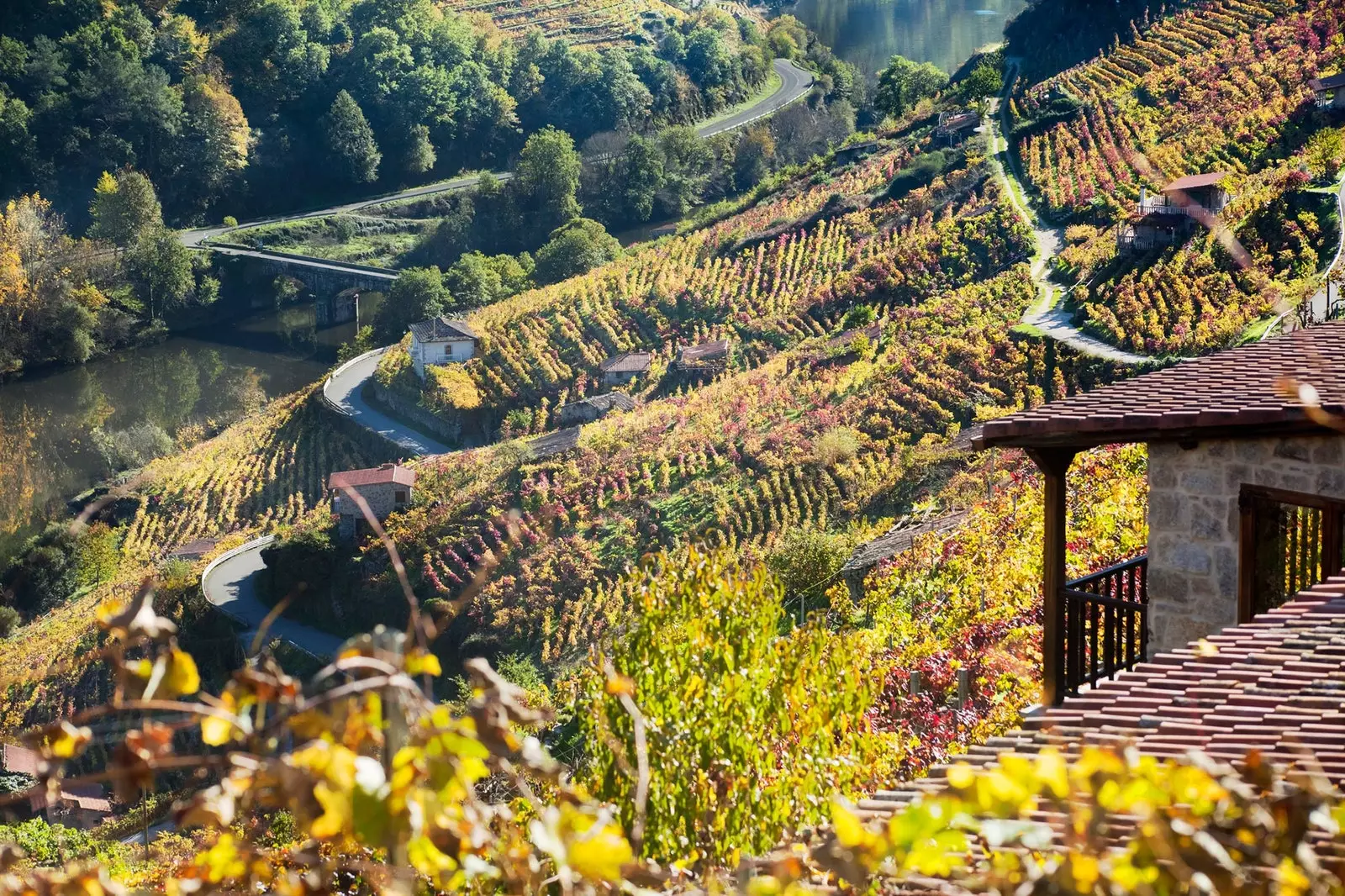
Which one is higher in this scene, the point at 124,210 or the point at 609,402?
the point at 124,210

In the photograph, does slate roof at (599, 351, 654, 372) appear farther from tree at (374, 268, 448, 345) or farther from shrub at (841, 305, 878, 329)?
tree at (374, 268, 448, 345)

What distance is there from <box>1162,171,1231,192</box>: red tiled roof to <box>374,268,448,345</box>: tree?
26.1 meters

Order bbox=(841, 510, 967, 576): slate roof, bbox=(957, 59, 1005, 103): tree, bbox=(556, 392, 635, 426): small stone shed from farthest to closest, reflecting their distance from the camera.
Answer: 1. bbox=(957, 59, 1005, 103): tree
2. bbox=(556, 392, 635, 426): small stone shed
3. bbox=(841, 510, 967, 576): slate roof

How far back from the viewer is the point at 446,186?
241 ft

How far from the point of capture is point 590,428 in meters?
31.5

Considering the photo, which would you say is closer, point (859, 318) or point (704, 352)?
point (859, 318)

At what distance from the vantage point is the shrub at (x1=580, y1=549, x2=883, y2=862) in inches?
256

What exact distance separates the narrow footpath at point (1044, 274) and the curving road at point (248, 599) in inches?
525

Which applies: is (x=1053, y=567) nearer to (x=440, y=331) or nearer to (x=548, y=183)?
(x=440, y=331)

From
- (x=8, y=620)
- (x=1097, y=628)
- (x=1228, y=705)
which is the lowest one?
(x=8, y=620)

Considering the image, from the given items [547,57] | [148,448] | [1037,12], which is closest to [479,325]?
[148,448]

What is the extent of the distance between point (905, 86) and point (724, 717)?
188ft

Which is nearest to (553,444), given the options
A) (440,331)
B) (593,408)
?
(593,408)

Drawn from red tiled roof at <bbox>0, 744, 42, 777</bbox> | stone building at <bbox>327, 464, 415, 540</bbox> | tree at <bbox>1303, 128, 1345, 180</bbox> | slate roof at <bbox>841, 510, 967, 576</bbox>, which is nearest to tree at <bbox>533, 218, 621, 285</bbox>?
stone building at <bbox>327, 464, 415, 540</bbox>
